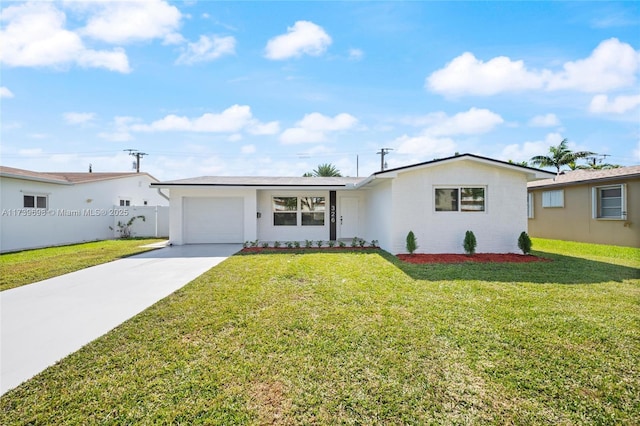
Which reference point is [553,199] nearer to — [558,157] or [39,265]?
[558,157]

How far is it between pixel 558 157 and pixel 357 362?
3327cm

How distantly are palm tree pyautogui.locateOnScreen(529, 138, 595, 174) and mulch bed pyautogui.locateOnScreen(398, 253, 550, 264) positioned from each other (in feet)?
78.7

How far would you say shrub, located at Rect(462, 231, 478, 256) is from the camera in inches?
383

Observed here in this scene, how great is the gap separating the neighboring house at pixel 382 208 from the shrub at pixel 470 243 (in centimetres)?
40

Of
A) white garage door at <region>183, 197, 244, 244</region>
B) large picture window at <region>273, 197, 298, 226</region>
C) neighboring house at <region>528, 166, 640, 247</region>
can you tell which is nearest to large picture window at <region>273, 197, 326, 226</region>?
large picture window at <region>273, 197, 298, 226</region>

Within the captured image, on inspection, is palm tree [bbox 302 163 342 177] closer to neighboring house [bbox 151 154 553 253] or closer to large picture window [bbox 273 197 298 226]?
neighboring house [bbox 151 154 553 253]

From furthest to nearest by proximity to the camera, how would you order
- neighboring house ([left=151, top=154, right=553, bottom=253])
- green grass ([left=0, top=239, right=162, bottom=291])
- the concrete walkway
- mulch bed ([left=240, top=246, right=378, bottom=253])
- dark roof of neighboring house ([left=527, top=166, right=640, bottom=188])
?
mulch bed ([left=240, top=246, right=378, bottom=253]), dark roof of neighboring house ([left=527, top=166, right=640, bottom=188]), neighboring house ([left=151, top=154, right=553, bottom=253]), green grass ([left=0, top=239, right=162, bottom=291]), the concrete walkway

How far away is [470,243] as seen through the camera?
9719 millimetres

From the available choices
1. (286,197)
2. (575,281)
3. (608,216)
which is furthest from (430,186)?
(608,216)

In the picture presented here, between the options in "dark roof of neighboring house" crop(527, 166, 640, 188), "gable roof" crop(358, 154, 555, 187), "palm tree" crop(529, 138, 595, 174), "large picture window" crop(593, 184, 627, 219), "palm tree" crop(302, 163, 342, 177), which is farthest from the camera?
"palm tree" crop(302, 163, 342, 177)

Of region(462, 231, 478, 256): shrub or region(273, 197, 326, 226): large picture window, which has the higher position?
region(273, 197, 326, 226): large picture window

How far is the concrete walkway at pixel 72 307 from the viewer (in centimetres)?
346

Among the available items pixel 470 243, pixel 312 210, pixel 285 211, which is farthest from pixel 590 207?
pixel 285 211

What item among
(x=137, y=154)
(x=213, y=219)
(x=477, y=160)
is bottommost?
(x=213, y=219)
